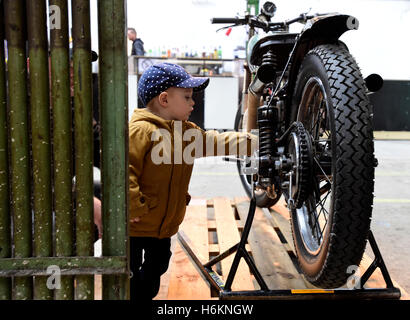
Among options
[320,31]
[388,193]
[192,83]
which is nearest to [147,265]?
[192,83]

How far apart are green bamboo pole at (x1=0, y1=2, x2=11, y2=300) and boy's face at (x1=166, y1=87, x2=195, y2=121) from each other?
1.78 ft

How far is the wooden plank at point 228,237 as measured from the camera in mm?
1586

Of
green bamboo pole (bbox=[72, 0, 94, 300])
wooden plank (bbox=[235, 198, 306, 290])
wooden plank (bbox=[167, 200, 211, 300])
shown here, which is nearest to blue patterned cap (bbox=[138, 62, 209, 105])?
green bamboo pole (bbox=[72, 0, 94, 300])

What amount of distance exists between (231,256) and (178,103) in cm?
92

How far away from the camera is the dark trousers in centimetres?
138

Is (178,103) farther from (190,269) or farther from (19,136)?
(190,269)

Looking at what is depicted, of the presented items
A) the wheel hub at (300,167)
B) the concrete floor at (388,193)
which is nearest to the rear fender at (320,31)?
the wheel hub at (300,167)

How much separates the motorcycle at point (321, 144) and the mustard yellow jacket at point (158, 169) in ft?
1.12

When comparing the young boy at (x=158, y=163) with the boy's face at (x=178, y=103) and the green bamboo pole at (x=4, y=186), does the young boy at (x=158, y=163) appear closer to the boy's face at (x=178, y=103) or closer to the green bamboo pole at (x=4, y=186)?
the boy's face at (x=178, y=103)

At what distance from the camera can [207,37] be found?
28.8ft

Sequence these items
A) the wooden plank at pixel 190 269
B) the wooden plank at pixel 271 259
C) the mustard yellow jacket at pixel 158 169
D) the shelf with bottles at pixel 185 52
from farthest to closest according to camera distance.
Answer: the shelf with bottles at pixel 185 52
the wooden plank at pixel 271 259
the wooden plank at pixel 190 269
the mustard yellow jacket at pixel 158 169

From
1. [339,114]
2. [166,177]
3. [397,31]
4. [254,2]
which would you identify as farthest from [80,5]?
[397,31]

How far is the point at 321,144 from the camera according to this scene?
148 centimetres
